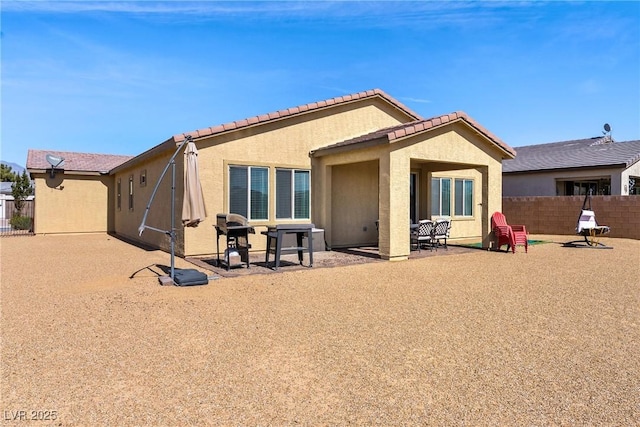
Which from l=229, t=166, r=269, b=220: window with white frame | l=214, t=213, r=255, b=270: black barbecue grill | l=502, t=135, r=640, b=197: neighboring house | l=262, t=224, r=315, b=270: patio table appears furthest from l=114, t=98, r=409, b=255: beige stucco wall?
l=502, t=135, r=640, b=197: neighboring house

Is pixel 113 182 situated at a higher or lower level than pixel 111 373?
higher

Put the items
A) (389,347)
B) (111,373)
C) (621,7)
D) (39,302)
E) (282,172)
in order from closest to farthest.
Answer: (111,373)
(389,347)
(39,302)
(621,7)
(282,172)

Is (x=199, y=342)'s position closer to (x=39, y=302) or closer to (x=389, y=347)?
(x=389, y=347)

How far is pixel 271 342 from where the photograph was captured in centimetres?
456

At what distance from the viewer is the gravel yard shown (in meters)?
3.09

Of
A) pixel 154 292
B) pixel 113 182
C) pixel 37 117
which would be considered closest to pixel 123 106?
pixel 37 117

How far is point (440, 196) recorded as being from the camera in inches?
627

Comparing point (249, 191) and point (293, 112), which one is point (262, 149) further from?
point (293, 112)

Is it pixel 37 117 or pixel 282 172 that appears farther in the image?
pixel 37 117

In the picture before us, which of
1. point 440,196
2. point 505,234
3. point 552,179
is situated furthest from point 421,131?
point 552,179

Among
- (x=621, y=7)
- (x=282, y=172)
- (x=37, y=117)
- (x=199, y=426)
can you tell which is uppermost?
(x=621, y=7)

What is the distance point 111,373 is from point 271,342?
1.55 meters

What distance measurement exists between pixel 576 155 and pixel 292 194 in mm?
17305

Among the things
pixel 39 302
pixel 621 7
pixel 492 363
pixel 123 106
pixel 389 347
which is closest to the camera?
pixel 492 363
